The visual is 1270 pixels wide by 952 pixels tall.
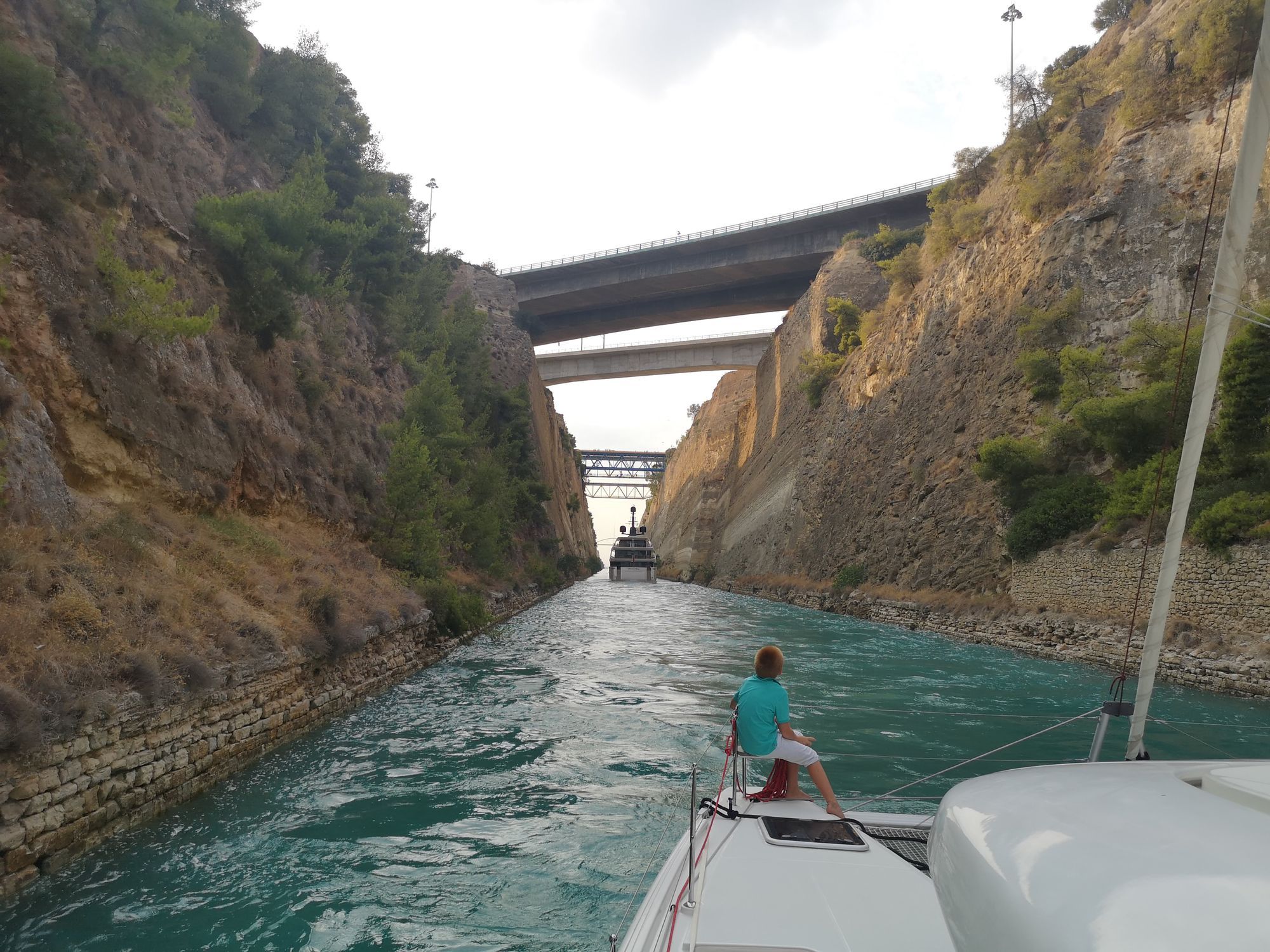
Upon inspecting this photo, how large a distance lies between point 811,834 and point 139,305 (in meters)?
13.0

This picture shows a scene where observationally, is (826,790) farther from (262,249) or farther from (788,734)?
(262,249)

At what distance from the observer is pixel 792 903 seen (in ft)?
12.2

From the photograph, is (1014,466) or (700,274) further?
(700,274)

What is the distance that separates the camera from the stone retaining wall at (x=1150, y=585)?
13750mm

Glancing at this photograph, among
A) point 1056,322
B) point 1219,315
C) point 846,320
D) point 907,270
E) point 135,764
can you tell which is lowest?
point 135,764

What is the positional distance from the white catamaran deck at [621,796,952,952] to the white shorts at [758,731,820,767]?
38.1 inches

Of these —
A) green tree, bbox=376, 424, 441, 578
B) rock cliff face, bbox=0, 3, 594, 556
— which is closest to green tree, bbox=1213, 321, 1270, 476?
green tree, bbox=376, 424, 441, 578

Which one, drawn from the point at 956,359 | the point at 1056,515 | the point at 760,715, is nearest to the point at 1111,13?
the point at 956,359

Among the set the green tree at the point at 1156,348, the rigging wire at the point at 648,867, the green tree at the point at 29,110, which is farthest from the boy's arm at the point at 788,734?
the green tree at the point at 1156,348

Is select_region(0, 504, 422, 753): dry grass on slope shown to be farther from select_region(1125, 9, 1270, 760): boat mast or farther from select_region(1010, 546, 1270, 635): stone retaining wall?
select_region(1010, 546, 1270, 635): stone retaining wall

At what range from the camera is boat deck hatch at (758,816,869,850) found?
4.48m

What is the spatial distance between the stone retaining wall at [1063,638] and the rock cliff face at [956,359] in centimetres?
131

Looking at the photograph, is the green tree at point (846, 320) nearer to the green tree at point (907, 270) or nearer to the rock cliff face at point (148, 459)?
the green tree at point (907, 270)

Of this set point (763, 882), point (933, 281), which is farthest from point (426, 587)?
point (933, 281)
